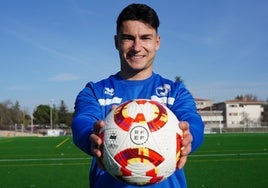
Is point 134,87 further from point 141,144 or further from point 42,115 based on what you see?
point 42,115

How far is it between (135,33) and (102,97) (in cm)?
47

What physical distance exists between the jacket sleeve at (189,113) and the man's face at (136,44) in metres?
0.29

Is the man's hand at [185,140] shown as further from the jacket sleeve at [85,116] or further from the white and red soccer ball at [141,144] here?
the jacket sleeve at [85,116]

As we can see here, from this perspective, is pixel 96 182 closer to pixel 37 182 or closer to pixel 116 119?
pixel 116 119

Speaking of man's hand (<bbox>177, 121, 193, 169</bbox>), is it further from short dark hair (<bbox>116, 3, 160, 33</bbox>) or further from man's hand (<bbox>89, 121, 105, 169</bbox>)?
short dark hair (<bbox>116, 3, 160, 33</bbox>)

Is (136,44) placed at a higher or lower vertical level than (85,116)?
higher

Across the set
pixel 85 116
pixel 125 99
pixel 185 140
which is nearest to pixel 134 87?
pixel 125 99

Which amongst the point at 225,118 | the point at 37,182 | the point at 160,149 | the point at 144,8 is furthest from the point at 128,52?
the point at 225,118

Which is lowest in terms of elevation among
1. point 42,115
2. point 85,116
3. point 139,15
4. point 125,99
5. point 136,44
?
point 85,116

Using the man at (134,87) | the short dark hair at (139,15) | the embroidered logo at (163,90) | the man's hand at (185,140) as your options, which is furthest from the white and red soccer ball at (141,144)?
the short dark hair at (139,15)

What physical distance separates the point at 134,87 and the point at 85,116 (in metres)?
0.44

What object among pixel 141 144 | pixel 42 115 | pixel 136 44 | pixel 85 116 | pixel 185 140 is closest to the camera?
pixel 141 144

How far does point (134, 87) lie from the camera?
2.70 m

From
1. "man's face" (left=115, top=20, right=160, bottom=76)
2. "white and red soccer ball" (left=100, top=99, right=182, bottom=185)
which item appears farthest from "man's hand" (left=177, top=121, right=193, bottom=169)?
"man's face" (left=115, top=20, right=160, bottom=76)
